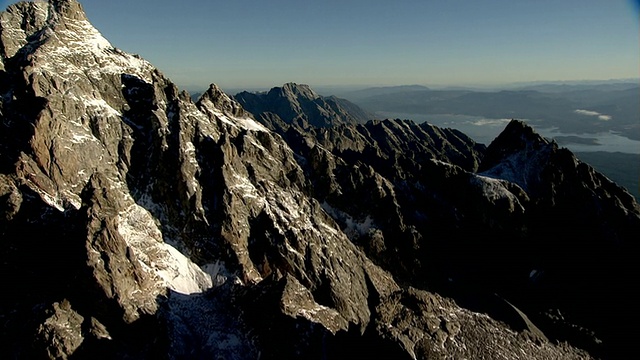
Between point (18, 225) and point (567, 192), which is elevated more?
point (18, 225)

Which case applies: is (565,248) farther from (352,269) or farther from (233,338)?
(233,338)

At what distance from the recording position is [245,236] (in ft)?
266

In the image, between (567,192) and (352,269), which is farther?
(567,192)

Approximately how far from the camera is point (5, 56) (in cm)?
8781

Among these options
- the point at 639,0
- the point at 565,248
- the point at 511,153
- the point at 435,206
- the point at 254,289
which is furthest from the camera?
the point at 511,153

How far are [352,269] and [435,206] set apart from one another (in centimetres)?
4659

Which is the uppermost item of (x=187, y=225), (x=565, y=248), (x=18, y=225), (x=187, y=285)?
(x=18, y=225)

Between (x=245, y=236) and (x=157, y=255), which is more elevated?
(x=157, y=255)

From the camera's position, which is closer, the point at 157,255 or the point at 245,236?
the point at 157,255

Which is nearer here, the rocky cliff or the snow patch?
the rocky cliff

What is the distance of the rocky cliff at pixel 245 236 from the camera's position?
183 feet

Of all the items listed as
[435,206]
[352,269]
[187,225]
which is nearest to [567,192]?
[435,206]

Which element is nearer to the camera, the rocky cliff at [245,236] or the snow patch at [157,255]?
the rocky cliff at [245,236]

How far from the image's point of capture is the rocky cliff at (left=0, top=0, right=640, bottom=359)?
183 feet
